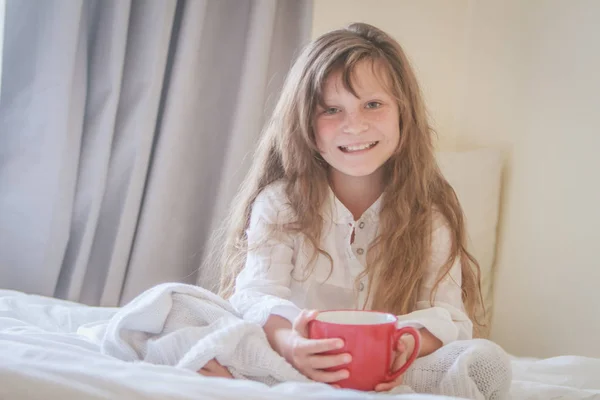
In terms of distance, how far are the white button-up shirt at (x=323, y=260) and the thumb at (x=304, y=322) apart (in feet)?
0.97

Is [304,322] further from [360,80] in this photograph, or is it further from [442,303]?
[360,80]

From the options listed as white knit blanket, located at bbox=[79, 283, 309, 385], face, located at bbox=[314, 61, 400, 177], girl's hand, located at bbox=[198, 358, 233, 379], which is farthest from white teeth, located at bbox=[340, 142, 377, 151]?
girl's hand, located at bbox=[198, 358, 233, 379]

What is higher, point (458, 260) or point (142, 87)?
point (142, 87)

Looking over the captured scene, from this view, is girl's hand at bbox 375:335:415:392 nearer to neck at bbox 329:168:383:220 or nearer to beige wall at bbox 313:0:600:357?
neck at bbox 329:168:383:220

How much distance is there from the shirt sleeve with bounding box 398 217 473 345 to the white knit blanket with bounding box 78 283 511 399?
0.24 feet

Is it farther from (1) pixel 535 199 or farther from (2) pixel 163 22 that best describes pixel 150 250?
(1) pixel 535 199

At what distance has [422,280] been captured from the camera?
1.22m

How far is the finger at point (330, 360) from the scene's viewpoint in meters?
0.78

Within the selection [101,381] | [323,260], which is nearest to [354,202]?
[323,260]

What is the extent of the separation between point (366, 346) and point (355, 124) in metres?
0.50

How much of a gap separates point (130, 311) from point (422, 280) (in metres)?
0.55

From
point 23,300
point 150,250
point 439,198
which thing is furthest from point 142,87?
point 439,198

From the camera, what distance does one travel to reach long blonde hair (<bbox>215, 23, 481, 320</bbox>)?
1193 mm

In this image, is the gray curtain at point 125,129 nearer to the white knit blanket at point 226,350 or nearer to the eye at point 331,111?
the eye at point 331,111
